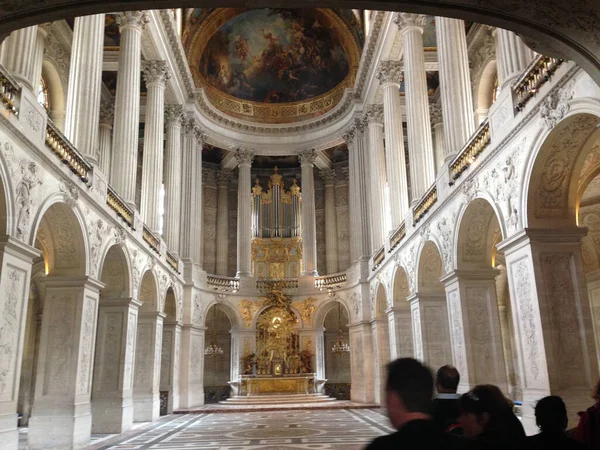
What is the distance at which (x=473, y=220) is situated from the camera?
13.4 m

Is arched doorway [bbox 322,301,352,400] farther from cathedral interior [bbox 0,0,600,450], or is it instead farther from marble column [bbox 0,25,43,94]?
marble column [bbox 0,25,43,94]

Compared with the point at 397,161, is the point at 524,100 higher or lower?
lower

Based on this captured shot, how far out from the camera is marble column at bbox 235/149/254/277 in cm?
3044

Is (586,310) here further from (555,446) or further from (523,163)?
(555,446)

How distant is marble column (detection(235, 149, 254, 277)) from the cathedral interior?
0.37 ft

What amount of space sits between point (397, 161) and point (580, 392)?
13.8 meters

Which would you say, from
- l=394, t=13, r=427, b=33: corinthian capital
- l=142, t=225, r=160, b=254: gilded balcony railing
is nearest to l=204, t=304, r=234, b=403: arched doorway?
l=142, t=225, r=160, b=254: gilded balcony railing

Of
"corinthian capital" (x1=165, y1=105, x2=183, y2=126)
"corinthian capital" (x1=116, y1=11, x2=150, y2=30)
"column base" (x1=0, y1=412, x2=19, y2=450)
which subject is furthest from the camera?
"corinthian capital" (x1=165, y1=105, x2=183, y2=126)

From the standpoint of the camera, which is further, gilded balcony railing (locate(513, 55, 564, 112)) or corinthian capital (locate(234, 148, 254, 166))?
corinthian capital (locate(234, 148, 254, 166))

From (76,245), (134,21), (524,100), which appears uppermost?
(134,21)

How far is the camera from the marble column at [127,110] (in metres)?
18.2

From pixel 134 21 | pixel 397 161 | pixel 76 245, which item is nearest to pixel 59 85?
pixel 134 21

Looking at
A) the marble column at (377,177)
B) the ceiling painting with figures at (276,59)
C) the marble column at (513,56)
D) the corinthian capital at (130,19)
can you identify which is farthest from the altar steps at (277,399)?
the marble column at (513,56)

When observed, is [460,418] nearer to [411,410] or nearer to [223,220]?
[411,410]
